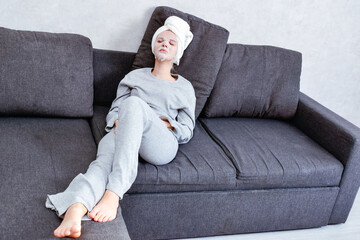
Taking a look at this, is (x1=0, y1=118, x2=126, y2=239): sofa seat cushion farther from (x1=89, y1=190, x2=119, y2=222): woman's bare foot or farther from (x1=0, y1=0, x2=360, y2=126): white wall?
(x1=0, y1=0, x2=360, y2=126): white wall

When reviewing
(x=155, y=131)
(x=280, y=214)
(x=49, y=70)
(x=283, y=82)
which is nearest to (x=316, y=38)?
(x=283, y=82)

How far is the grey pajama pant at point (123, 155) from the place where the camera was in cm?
165

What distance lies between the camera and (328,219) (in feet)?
8.04

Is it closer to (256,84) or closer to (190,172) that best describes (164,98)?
(190,172)

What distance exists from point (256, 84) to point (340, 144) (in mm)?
599

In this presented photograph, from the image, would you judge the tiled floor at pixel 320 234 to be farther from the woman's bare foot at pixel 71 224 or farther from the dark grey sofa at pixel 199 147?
the woman's bare foot at pixel 71 224

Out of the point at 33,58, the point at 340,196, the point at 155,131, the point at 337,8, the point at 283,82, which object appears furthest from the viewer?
the point at 337,8

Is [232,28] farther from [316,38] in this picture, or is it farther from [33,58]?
[33,58]

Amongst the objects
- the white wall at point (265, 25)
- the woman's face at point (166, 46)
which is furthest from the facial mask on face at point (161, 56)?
the white wall at point (265, 25)

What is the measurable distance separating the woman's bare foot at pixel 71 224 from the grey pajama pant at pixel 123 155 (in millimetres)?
31

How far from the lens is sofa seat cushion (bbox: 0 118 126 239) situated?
4.99ft

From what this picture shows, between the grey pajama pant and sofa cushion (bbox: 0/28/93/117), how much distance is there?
0.36 metres

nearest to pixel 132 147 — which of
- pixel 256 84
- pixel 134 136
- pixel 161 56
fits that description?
pixel 134 136

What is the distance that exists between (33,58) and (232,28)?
126 cm
